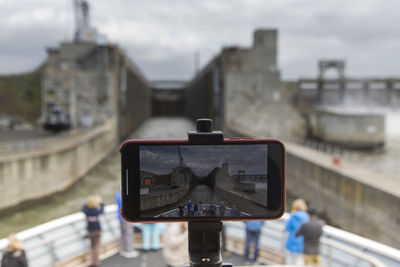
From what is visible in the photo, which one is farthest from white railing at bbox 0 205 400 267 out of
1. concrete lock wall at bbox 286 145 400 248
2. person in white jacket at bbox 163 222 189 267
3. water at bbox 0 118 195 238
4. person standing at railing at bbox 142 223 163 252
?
water at bbox 0 118 195 238

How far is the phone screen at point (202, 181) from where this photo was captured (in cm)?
198

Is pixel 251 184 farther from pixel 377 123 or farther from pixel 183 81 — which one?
pixel 183 81

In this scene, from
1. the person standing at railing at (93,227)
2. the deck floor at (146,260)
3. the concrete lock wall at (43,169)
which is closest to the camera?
the person standing at railing at (93,227)

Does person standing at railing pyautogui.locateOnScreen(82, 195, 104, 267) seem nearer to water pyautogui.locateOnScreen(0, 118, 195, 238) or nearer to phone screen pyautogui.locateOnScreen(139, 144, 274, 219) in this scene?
phone screen pyautogui.locateOnScreen(139, 144, 274, 219)

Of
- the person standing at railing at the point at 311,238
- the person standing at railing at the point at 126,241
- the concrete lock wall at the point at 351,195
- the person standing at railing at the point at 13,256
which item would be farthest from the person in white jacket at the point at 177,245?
the concrete lock wall at the point at 351,195

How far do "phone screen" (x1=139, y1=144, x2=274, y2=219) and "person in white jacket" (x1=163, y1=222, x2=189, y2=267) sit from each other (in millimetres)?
3249

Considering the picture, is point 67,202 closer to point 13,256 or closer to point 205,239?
point 13,256

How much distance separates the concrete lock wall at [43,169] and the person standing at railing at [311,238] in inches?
625

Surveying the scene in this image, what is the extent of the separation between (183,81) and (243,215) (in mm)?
107072

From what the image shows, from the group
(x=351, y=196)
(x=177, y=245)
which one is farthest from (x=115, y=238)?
(x=351, y=196)

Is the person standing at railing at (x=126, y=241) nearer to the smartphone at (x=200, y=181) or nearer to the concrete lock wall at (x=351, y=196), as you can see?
the smartphone at (x=200, y=181)

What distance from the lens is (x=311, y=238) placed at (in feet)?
16.8

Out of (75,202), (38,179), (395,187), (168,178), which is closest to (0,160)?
(38,179)

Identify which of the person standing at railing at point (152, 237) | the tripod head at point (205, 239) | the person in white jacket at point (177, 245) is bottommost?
the person standing at railing at point (152, 237)
